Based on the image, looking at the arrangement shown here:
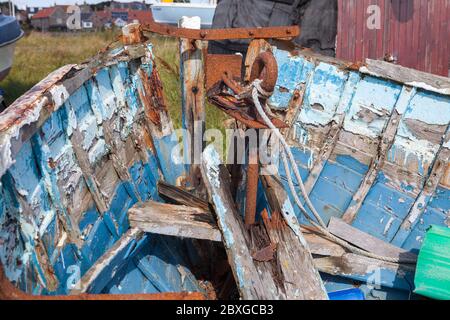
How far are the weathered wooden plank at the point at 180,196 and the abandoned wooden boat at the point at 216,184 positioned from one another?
0.01m

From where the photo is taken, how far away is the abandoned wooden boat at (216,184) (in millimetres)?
2387

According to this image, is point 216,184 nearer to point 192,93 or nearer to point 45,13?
point 192,93

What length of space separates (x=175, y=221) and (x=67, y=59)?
8261mm

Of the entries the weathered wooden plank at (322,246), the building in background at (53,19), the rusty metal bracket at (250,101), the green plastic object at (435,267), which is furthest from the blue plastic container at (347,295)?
the building in background at (53,19)

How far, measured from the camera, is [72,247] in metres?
2.62

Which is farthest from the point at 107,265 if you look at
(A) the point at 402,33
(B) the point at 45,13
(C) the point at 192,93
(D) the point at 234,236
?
(B) the point at 45,13

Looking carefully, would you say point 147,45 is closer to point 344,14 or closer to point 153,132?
point 153,132

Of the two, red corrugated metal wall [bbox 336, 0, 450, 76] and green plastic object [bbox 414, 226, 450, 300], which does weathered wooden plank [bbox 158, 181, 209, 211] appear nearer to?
green plastic object [bbox 414, 226, 450, 300]

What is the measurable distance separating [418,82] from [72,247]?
2.18 meters

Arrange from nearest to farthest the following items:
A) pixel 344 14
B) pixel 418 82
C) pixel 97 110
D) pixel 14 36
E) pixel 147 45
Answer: pixel 97 110, pixel 418 82, pixel 147 45, pixel 14 36, pixel 344 14

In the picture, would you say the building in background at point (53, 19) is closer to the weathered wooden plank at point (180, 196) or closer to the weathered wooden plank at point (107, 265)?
the weathered wooden plank at point (180, 196)

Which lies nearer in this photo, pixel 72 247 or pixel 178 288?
pixel 72 247

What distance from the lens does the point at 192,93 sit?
12.1ft

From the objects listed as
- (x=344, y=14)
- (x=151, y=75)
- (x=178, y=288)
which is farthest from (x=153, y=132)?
(x=344, y=14)
